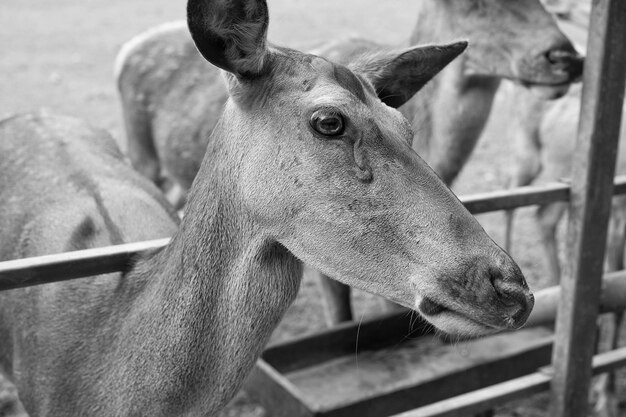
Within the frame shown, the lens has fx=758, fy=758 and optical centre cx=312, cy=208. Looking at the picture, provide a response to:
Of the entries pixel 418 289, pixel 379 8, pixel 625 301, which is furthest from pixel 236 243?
pixel 379 8

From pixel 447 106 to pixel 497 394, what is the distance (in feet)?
5.96

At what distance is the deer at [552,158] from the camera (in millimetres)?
5121

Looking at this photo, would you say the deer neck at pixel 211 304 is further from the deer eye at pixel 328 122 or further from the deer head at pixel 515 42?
the deer head at pixel 515 42

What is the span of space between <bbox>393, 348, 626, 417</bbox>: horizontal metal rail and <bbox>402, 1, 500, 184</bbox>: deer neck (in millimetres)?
1412

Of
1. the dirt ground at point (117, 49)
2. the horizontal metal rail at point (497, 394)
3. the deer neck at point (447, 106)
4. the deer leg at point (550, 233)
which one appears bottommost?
the dirt ground at point (117, 49)

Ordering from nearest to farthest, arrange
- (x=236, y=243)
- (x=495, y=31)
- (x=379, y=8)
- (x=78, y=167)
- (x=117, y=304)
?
(x=236, y=243)
(x=117, y=304)
(x=78, y=167)
(x=495, y=31)
(x=379, y=8)

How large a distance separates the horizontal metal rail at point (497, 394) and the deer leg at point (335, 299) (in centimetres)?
126

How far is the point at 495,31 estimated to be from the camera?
4.16 m

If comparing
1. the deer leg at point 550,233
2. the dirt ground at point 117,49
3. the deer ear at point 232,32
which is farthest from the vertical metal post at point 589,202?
the deer leg at point 550,233

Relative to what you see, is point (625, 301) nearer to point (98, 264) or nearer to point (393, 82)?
point (393, 82)

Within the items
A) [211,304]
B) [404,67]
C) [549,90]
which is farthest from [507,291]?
[549,90]

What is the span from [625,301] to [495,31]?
1647 mm

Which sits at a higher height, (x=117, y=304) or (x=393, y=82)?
(x=393, y=82)

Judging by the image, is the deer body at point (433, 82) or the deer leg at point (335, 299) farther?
the deer leg at point (335, 299)
